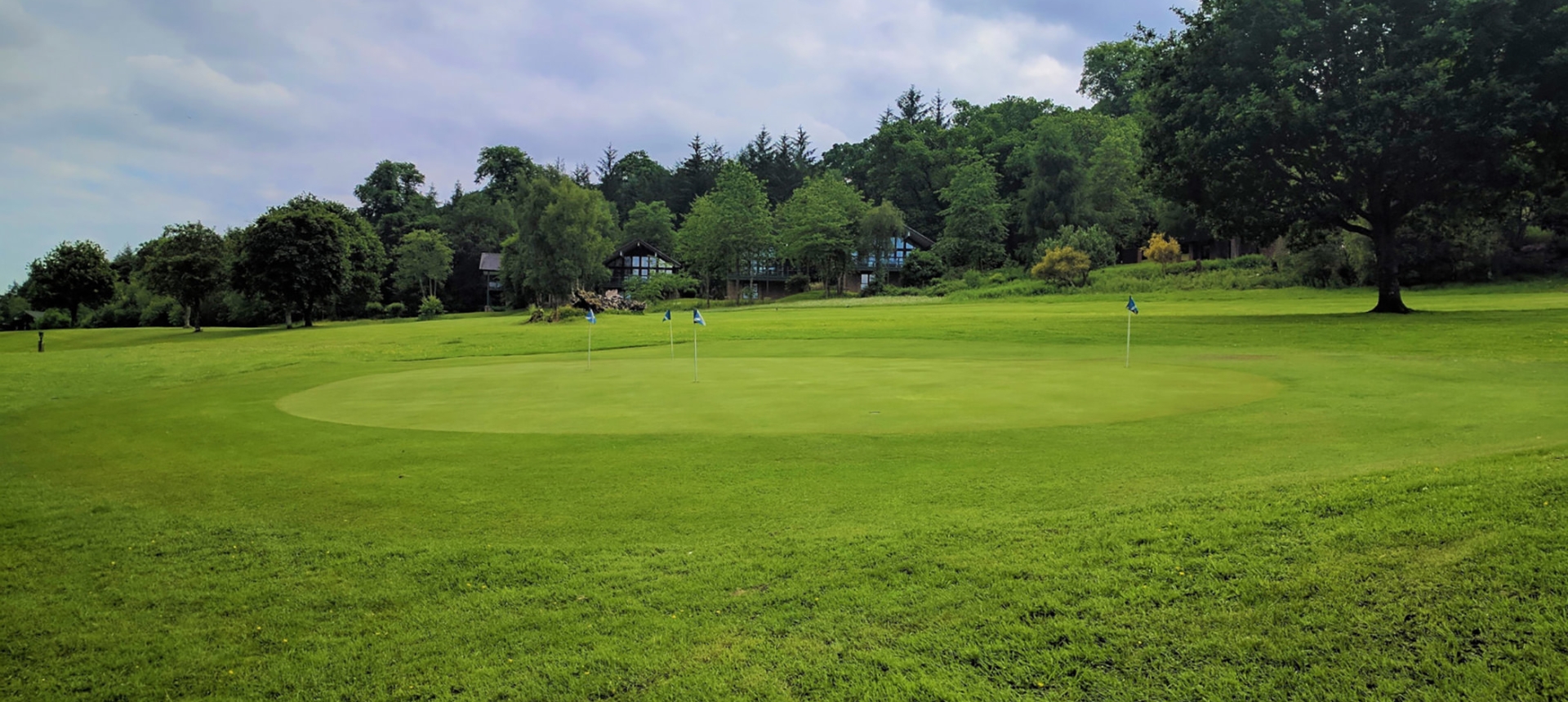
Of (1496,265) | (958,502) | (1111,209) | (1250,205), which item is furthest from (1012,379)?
(1111,209)

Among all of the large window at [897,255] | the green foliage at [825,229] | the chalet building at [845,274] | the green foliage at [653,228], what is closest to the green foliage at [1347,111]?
the green foliage at [825,229]

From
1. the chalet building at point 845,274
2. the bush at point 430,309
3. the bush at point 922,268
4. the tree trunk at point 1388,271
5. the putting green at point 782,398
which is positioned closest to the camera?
the putting green at point 782,398

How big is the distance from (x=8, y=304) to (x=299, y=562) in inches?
3670

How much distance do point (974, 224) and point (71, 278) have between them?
74980 mm

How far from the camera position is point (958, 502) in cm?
747

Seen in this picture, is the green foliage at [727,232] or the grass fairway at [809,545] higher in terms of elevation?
the green foliage at [727,232]

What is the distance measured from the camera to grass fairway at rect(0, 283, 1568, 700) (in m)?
4.59

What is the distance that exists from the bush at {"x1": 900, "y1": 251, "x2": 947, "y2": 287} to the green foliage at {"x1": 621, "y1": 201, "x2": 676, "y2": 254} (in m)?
30.1

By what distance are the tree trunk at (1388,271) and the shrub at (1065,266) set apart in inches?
1183

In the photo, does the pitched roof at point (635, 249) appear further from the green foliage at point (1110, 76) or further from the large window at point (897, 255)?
the green foliage at point (1110, 76)

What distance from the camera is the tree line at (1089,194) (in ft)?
92.4

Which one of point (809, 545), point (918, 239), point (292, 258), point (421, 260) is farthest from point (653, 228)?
point (809, 545)

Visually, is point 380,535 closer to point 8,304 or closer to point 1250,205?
point 1250,205

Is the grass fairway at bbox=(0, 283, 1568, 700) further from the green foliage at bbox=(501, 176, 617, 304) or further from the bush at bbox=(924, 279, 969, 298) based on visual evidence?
the green foliage at bbox=(501, 176, 617, 304)
